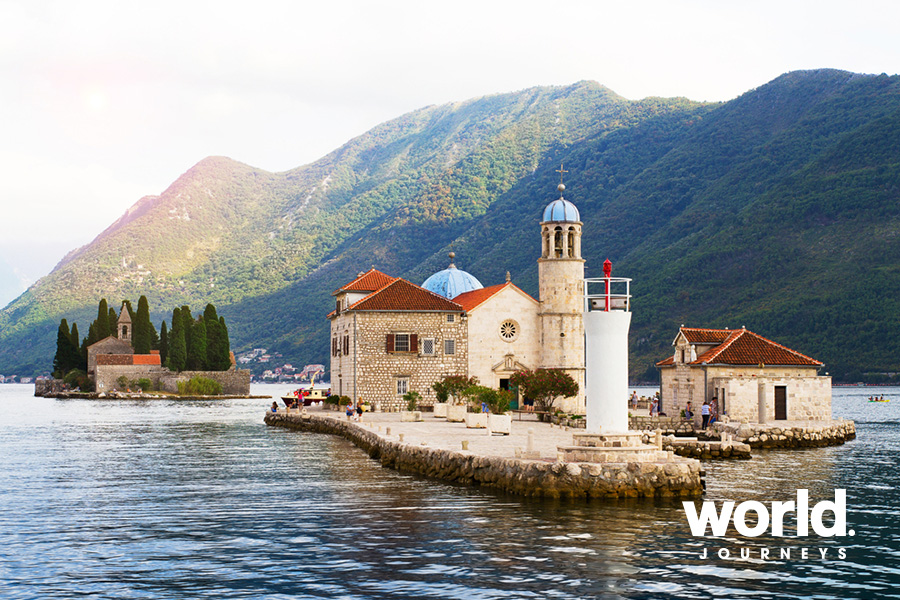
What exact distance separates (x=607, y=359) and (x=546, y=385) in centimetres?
2465

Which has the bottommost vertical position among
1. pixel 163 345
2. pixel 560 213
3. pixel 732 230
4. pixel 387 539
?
pixel 387 539

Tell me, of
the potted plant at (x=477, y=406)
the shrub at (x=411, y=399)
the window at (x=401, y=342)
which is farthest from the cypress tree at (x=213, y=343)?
the potted plant at (x=477, y=406)

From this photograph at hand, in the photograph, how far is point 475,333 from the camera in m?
53.7

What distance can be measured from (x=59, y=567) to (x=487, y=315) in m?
39.1

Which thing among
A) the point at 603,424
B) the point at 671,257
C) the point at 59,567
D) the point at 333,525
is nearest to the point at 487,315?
the point at 603,424

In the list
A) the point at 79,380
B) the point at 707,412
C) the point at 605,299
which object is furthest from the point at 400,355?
the point at 79,380

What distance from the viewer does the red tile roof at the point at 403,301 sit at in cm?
5253

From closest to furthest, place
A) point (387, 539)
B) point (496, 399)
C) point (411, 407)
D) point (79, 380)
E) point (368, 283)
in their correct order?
1. point (387, 539)
2. point (496, 399)
3. point (411, 407)
4. point (368, 283)
5. point (79, 380)

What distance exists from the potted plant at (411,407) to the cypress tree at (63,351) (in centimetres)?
8019

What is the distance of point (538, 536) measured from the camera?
18.1 meters

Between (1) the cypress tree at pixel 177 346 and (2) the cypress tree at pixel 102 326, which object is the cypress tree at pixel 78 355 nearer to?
(2) the cypress tree at pixel 102 326

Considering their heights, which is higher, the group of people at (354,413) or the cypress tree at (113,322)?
the cypress tree at (113,322)

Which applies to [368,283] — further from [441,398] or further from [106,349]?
[106,349]

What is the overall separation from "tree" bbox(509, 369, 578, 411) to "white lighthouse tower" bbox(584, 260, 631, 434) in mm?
24352
